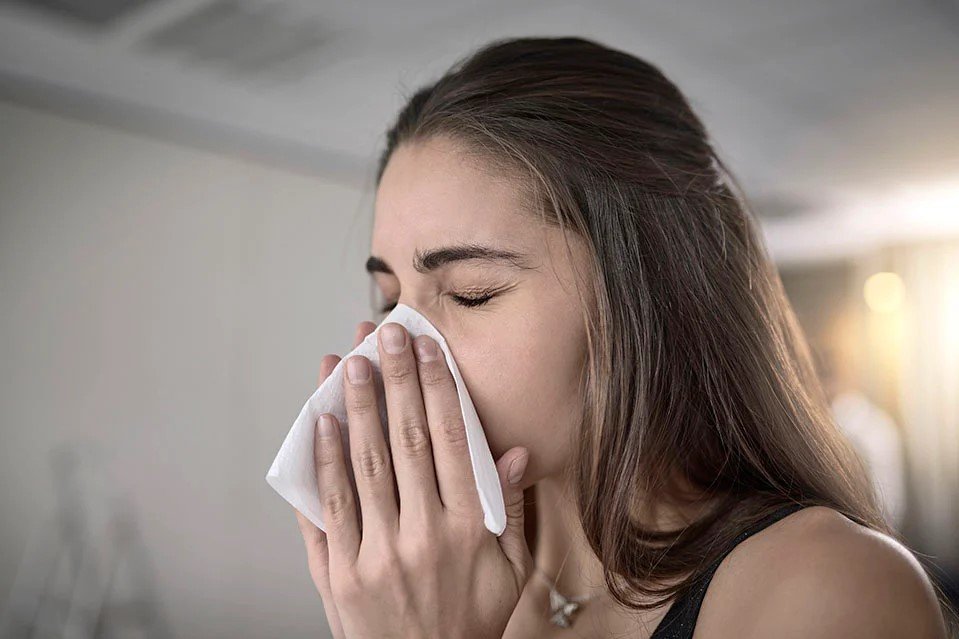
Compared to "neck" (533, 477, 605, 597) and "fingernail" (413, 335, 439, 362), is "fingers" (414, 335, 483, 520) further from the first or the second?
"neck" (533, 477, 605, 597)

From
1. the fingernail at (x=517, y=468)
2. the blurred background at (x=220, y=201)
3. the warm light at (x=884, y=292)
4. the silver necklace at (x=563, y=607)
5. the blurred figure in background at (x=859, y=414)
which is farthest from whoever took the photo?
the warm light at (x=884, y=292)

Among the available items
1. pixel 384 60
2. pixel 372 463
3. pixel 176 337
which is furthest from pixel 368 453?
pixel 176 337

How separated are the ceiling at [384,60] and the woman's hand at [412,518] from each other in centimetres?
176

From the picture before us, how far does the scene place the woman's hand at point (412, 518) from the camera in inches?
38.1

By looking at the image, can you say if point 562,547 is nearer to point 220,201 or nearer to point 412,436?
point 412,436

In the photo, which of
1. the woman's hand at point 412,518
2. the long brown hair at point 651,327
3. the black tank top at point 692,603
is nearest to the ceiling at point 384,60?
the long brown hair at point 651,327

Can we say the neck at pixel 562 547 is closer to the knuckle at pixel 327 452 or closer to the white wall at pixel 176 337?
the knuckle at pixel 327 452

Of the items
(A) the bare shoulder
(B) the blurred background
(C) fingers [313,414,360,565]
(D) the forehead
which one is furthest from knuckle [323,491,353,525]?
(B) the blurred background

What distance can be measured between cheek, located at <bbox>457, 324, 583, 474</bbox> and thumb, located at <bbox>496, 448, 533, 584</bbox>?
0.07 ft

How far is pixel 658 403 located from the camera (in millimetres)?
1031

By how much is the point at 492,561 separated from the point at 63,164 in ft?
11.3

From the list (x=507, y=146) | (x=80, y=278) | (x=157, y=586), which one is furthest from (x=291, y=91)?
(x=507, y=146)

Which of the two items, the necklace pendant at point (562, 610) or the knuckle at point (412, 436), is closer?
the knuckle at point (412, 436)

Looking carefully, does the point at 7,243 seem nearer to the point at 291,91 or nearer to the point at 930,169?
the point at 291,91
